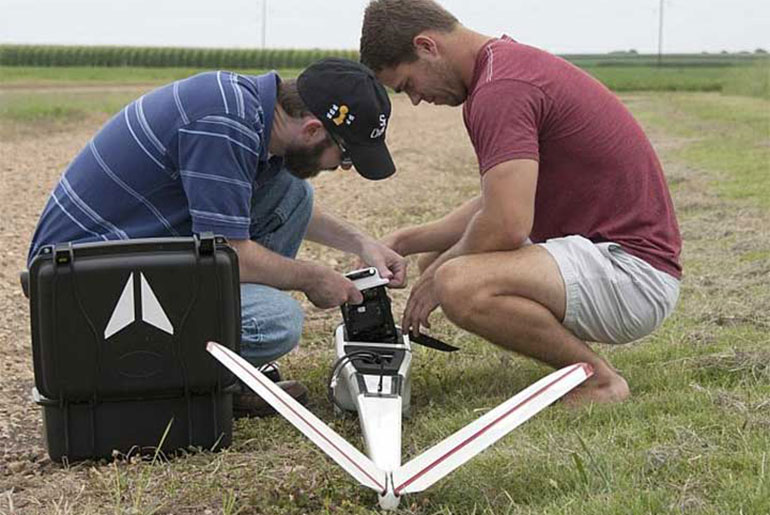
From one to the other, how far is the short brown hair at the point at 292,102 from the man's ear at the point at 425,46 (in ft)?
1.59

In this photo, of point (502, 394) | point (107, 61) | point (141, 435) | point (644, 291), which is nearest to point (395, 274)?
point (502, 394)

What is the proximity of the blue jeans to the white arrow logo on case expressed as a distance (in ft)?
1.88

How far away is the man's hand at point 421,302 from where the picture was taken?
422cm

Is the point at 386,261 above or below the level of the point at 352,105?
below

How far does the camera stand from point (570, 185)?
13.8ft

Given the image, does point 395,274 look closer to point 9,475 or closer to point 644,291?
point 644,291

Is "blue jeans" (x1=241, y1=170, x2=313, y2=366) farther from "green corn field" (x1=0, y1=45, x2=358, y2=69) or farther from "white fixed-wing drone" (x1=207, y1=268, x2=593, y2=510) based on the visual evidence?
"green corn field" (x1=0, y1=45, x2=358, y2=69)

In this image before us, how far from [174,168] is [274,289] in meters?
0.59

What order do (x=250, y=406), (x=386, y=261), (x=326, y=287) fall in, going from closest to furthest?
(x=326, y=287) → (x=250, y=406) → (x=386, y=261)

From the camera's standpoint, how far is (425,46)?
4.20 meters

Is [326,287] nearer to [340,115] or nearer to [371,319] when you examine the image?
[371,319]

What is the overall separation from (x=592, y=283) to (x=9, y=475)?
2.07 meters

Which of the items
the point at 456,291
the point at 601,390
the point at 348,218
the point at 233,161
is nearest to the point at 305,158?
the point at 233,161

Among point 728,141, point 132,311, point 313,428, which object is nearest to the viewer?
point 313,428
